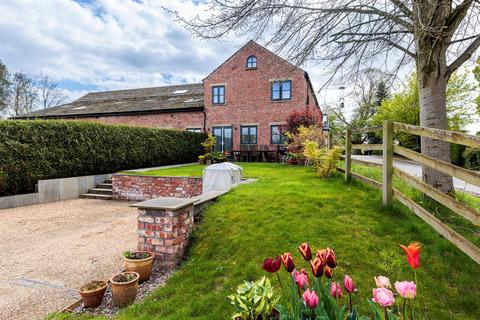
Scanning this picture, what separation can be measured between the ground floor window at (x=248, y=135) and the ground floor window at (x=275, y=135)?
48.3 inches

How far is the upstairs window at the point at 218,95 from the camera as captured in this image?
19562mm

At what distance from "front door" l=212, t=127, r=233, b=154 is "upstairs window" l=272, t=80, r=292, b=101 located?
3.98 meters

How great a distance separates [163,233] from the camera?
12.2 ft

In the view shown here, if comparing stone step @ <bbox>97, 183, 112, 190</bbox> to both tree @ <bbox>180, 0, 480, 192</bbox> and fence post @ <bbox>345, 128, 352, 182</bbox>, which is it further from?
fence post @ <bbox>345, 128, 352, 182</bbox>

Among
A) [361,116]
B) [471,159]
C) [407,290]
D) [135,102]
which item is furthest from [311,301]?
[361,116]

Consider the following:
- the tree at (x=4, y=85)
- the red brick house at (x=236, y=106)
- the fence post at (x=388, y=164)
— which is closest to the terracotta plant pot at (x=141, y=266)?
the fence post at (x=388, y=164)

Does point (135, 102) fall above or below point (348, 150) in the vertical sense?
above

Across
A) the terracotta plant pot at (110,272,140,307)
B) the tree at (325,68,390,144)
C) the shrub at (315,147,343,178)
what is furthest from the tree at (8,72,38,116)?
the terracotta plant pot at (110,272,140,307)

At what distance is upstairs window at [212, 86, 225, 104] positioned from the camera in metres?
19.6

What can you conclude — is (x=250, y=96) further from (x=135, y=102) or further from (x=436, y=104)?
(x=436, y=104)

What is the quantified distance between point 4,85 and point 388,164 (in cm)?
3575

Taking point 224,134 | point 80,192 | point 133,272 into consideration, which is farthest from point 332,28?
point 224,134

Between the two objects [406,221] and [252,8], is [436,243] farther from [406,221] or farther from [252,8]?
[252,8]

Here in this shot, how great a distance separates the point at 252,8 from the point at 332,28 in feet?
4.58
